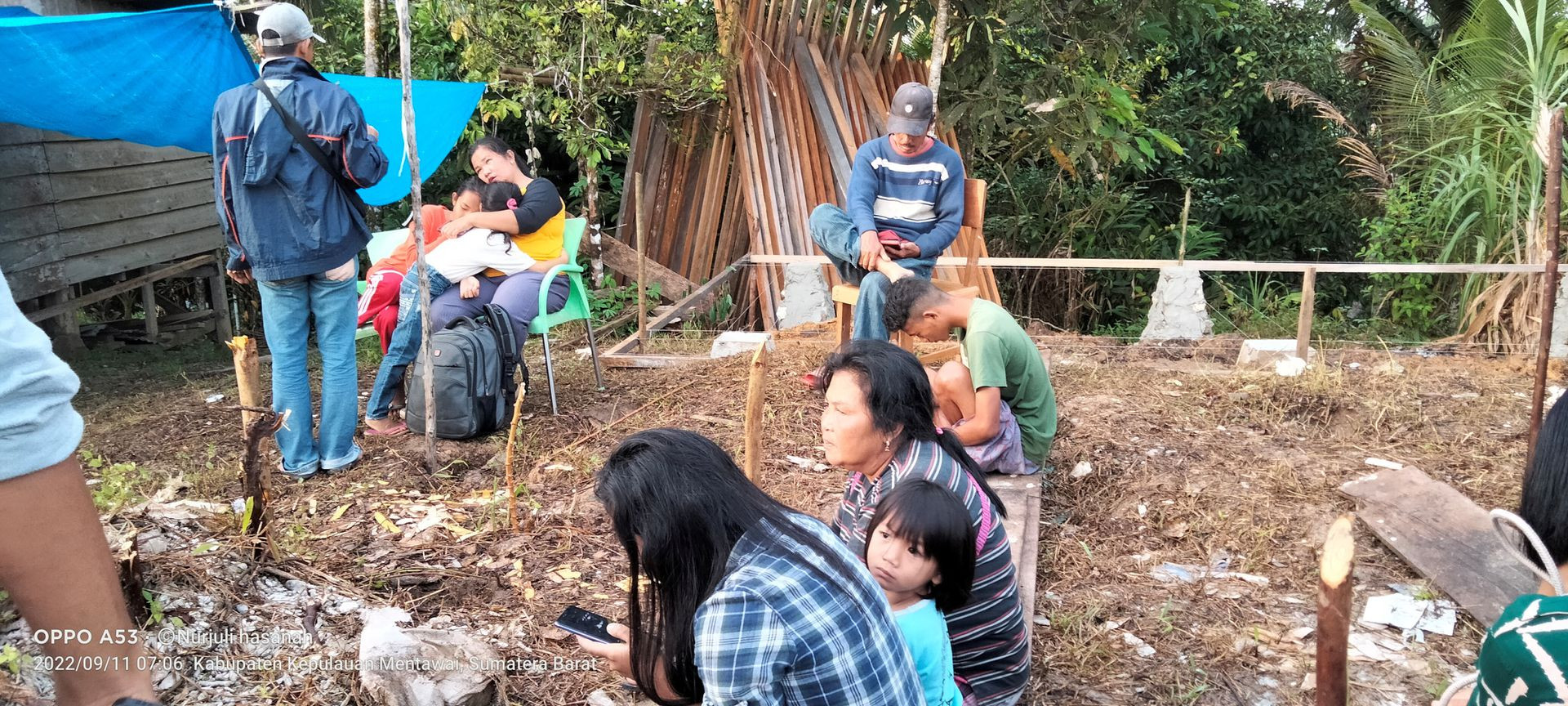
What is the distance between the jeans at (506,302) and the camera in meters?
4.77

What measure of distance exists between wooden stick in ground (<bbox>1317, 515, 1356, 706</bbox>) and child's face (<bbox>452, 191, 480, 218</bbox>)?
4.17 metres

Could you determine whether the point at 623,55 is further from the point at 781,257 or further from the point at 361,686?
the point at 361,686

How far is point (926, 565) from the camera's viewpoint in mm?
2199

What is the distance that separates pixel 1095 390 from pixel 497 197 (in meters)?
3.18

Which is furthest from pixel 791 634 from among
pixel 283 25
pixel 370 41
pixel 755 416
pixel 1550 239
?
pixel 370 41

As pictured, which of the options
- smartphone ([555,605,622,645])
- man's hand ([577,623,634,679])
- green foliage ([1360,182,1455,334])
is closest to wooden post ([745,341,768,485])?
smartphone ([555,605,622,645])

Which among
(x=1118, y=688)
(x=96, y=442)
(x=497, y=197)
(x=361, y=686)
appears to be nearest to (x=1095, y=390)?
(x=1118, y=688)

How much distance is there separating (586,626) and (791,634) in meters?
0.77

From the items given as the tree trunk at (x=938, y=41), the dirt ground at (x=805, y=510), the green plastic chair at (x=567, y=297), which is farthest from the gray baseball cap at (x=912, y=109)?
the green plastic chair at (x=567, y=297)

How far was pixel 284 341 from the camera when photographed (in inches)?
159

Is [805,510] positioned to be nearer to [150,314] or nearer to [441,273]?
[441,273]

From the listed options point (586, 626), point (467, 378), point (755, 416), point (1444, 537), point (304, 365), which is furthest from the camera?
point (467, 378)

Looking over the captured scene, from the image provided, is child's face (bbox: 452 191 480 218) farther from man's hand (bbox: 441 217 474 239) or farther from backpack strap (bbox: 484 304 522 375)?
backpack strap (bbox: 484 304 522 375)

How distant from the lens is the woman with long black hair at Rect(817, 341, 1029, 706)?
2.44 metres
